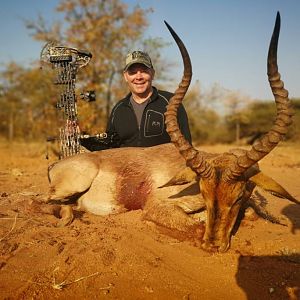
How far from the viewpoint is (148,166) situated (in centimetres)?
611

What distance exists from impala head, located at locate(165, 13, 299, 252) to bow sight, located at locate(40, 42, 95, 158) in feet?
10.6

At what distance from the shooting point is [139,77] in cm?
742

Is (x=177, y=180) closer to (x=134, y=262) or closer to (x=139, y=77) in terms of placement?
(x=134, y=262)

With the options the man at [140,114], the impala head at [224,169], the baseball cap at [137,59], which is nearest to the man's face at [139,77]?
the man at [140,114]

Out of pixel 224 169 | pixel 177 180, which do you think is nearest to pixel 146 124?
pixel 177 180

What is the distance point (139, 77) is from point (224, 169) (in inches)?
136

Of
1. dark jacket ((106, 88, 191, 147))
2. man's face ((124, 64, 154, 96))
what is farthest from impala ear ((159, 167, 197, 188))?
man's face ((124, 64, 154, 96))

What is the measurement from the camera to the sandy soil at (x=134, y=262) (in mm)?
3506

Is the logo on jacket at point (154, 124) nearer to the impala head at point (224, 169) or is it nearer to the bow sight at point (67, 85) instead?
the bow sight at point (67, 85)

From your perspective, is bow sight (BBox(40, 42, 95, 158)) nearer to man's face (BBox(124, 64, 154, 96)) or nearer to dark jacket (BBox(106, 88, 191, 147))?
dark jacket (BBox(106, 88, 191, 147))

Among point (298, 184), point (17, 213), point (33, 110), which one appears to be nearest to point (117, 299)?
point (17, 213)

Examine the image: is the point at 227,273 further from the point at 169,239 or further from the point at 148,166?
the point at 148,166

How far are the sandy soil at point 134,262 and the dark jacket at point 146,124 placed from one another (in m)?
2.22

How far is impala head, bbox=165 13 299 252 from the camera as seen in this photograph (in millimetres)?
4199
